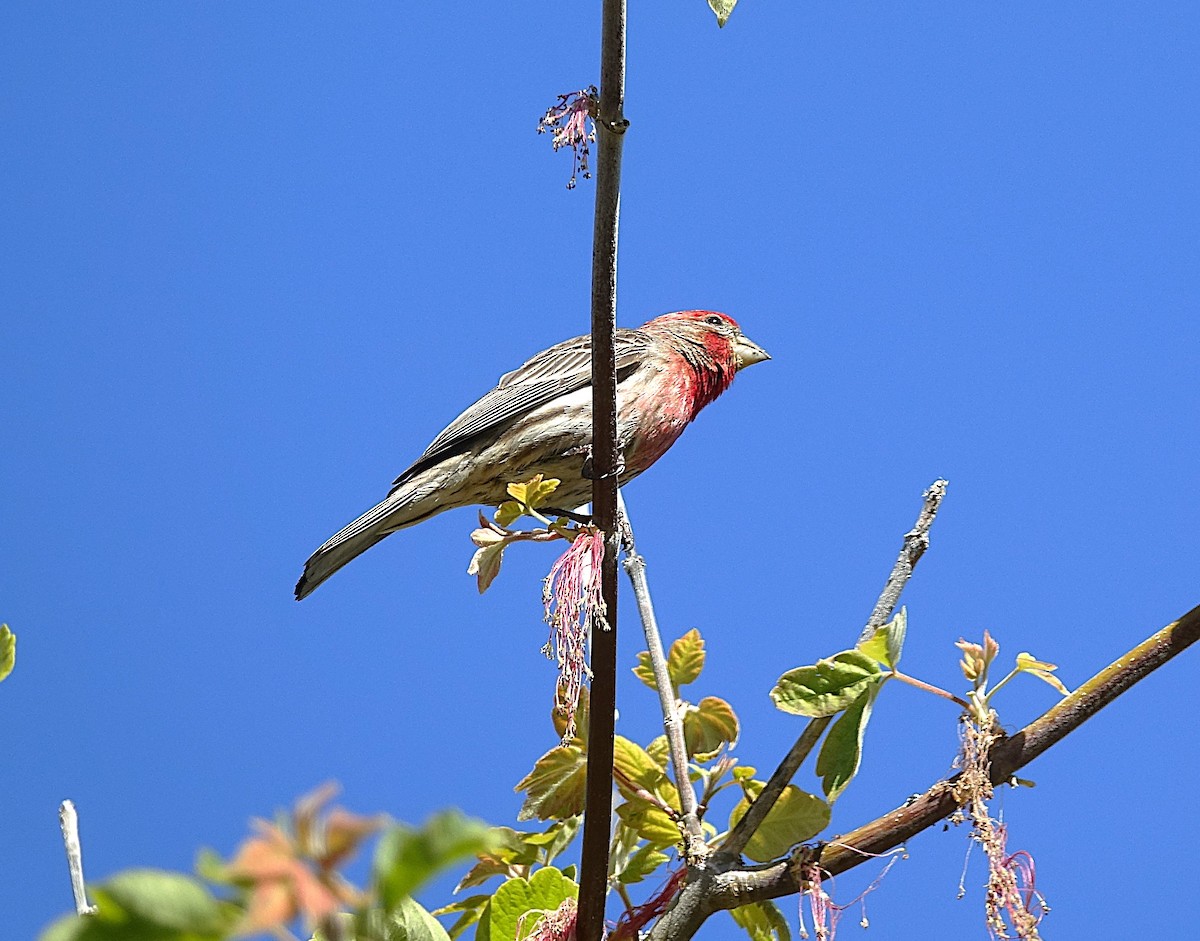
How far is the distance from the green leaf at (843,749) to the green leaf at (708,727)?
0.60 meters

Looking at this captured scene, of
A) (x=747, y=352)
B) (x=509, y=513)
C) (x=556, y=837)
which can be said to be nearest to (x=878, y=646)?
(x=556, y=837)

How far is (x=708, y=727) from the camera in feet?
9.43

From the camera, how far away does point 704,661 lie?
9.87ft

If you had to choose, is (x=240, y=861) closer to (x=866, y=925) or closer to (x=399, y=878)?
(x=399, y=878)

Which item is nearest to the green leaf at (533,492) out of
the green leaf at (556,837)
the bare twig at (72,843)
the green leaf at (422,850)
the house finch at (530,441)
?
the green leaf at (556,837)

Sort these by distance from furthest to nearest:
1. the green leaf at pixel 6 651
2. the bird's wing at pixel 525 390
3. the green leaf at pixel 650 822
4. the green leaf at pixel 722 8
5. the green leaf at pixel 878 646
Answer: the bird's wing at pixel 525 390, the green leaf at pixel 650 822, the green leaf at pixel 878 646, the green leaf at pixel 722 8, the green leaf at pixel 6 651

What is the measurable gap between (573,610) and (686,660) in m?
0.34

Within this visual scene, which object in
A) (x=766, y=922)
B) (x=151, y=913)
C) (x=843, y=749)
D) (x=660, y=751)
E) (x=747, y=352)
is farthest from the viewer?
(x=747, y=352)

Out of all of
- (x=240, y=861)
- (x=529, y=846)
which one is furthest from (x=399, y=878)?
(x=529, y=846)

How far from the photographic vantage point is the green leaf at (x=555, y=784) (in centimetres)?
267

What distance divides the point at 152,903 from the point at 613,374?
6.78 ft

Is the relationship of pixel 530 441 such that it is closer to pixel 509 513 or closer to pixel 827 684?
pixel 509 513

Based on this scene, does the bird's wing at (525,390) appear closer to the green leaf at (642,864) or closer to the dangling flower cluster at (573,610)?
the dangling flower cluster at (573,610)

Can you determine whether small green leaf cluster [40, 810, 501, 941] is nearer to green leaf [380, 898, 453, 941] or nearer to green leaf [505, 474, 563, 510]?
green leaf [380, 898, 453, 941]
